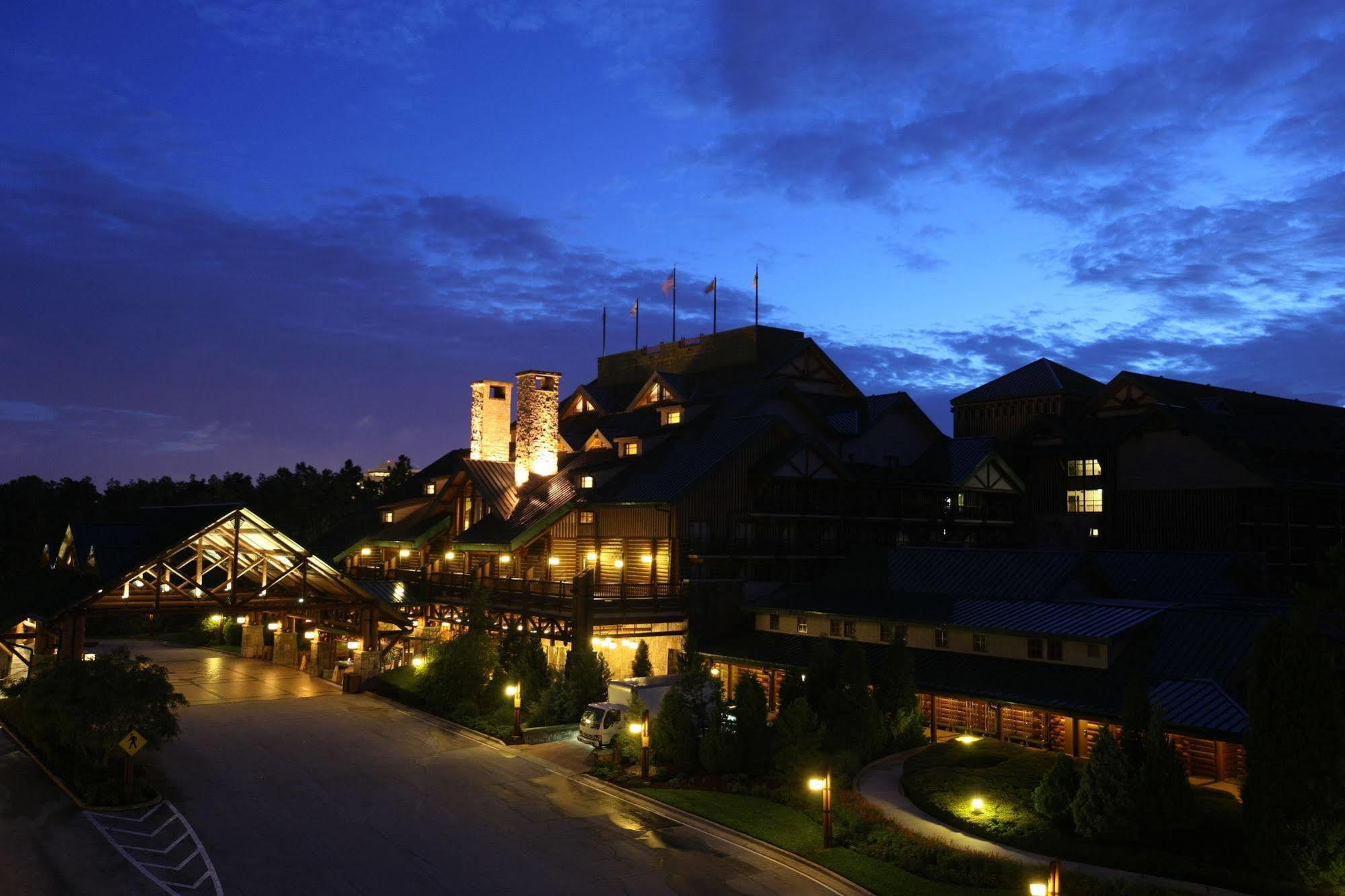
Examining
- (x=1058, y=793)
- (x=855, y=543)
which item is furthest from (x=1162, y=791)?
(x=855, y=543)

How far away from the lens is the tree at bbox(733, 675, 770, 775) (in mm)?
31406

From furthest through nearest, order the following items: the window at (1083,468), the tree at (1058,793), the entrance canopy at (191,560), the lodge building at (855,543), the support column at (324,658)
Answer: the window at (1083,468), the support column at (324,658), the entrance canopy at (191,560), the lodge building at (855,543), the tree at (1058,793)

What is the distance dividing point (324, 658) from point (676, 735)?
85.5ft

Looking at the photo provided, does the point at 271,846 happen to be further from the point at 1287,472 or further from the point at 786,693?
the point at 1287,472

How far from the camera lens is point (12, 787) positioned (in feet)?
96.9

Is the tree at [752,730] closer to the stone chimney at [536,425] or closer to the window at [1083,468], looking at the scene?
the stone chimney at [536,425]

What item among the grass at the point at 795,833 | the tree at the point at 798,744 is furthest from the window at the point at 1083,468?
the grass at the point at 795,833

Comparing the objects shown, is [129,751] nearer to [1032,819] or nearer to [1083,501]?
[1032,819]

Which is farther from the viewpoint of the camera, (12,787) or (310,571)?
(310,571)

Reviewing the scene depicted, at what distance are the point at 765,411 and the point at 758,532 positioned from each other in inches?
372

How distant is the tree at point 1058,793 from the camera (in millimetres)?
25422

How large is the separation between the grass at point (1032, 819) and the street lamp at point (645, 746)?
25.0 ft

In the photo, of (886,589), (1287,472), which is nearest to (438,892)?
(886,589)

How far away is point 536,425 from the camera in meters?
61.5
